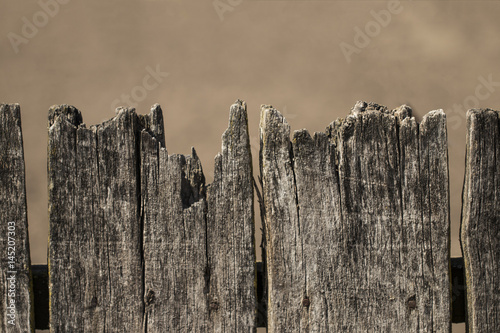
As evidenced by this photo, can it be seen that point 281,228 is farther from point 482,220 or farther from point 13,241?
point 13,241

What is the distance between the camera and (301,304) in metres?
2.07

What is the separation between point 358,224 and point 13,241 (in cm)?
142

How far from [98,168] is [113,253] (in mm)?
350

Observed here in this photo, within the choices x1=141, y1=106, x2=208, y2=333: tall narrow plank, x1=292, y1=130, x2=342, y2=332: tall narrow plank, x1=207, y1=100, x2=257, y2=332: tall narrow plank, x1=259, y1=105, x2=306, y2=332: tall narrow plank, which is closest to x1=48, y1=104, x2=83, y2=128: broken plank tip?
x1=141, y1=106, x2=208, y2=333: tall narrow plank

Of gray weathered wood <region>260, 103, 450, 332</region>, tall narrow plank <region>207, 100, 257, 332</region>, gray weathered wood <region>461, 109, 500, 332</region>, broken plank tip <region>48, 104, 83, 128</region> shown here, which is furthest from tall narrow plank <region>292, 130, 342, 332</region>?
broken plank tip <region>48, 104, 83, 128</region>

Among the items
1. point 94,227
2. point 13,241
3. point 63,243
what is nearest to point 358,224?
point 94,227

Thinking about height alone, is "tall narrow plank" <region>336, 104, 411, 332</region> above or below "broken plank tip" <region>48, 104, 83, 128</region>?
below

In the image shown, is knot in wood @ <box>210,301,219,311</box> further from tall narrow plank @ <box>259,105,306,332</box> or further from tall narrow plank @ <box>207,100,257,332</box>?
tall narrow plank @ <box>259,105,306,332</box>

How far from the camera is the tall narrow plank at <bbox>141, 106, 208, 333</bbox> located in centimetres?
206

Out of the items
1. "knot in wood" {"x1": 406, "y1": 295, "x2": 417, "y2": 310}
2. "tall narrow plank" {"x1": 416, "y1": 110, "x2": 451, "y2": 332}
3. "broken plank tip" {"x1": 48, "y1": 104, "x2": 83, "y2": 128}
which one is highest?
"broken plank tip" {"x1": 48, "y1": 104, "x2": 83, "y2": 128}

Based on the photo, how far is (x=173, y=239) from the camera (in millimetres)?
2070

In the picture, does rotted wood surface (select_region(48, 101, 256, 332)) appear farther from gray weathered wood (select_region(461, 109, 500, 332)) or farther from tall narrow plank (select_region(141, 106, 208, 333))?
gray weathered wood (select_region(461, 109, 500, 332))

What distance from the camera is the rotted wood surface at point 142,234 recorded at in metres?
2.06

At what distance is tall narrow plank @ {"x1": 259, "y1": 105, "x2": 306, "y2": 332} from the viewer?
6.69ft
